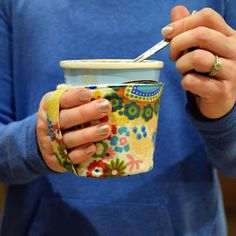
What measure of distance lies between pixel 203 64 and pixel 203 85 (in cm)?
3

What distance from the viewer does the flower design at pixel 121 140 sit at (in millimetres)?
549

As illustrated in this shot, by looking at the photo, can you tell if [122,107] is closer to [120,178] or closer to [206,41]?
[206,41]

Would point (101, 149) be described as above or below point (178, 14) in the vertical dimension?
below

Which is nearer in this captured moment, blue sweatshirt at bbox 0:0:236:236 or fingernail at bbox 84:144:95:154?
fingernail at bbox 84:144:95:154

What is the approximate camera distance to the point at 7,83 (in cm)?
81

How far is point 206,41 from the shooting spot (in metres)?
0.53

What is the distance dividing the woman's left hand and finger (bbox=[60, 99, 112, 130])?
11 cm

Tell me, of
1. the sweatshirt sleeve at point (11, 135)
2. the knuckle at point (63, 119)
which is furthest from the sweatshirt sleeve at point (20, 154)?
the knuckle at point (63, 119)

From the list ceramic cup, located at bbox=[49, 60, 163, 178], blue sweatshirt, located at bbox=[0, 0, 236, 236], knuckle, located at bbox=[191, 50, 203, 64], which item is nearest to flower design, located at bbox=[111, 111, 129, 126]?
ceramic cup, located at bbox=[49, 60, 163, 178]

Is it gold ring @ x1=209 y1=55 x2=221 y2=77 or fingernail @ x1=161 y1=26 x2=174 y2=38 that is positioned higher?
fingernail @ x1=161 y1=26 x2=174 y2=38

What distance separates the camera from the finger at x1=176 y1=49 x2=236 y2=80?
531 millimetres

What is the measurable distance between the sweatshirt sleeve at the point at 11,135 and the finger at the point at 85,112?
0.12m

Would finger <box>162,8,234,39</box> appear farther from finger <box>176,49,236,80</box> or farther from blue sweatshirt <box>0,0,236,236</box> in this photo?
blue sweatshirt <box>0,0,236,236</box>

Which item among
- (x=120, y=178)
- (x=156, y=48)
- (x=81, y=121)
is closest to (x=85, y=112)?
(x=81, y=121)
